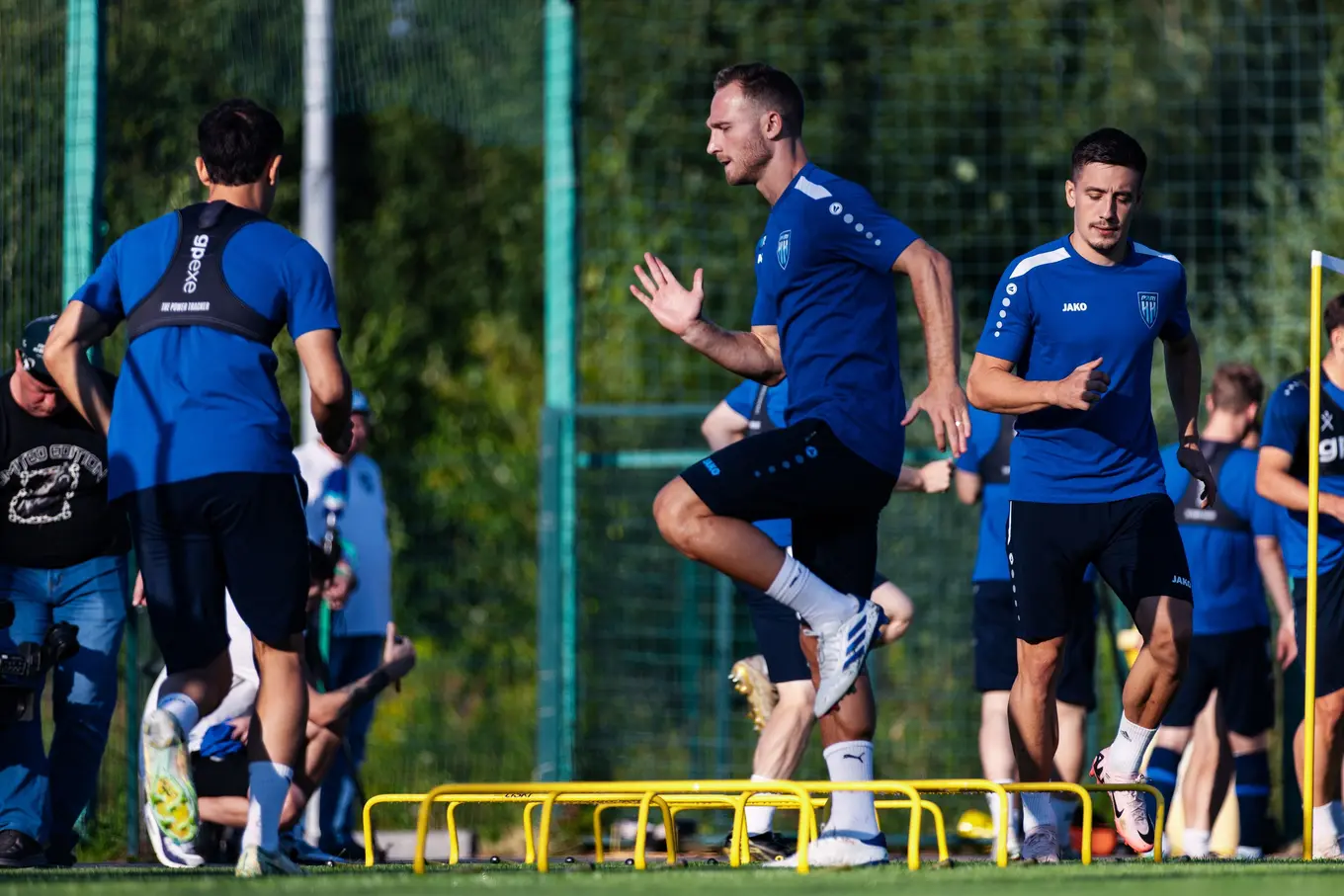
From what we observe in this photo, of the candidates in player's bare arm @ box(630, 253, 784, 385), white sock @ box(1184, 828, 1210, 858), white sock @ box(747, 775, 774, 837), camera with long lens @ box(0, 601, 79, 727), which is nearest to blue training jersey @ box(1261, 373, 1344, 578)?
white sock @ box(1184, 828, 1210, 858)

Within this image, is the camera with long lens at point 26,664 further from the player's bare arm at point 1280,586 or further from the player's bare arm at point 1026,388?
the player's bare arm at point 1280,586

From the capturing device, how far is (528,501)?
17922 mm

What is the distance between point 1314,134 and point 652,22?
A: 516 centimetres

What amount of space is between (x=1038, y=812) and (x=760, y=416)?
90.0 inches

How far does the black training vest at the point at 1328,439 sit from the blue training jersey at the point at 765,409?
213 centimetres

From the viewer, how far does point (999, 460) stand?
9359 mm

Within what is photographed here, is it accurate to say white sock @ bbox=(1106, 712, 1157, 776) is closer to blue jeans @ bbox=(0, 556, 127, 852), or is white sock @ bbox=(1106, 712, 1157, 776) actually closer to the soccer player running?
the soccer player running

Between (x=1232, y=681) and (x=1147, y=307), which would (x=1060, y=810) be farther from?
(x=1232, y=681)

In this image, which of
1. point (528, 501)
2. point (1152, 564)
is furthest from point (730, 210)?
point (1152, 564)

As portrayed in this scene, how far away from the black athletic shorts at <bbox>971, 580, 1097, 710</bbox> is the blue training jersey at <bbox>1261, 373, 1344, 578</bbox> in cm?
101

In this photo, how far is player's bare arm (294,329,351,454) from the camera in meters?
6.29

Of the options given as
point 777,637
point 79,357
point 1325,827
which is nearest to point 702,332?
point 79,357

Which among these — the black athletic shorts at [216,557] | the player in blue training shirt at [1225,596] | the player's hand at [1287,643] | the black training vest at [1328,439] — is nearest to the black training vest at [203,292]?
the black athletic shorts at [216,557]

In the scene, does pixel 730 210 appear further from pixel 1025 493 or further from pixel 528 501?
pixel 1025 493
